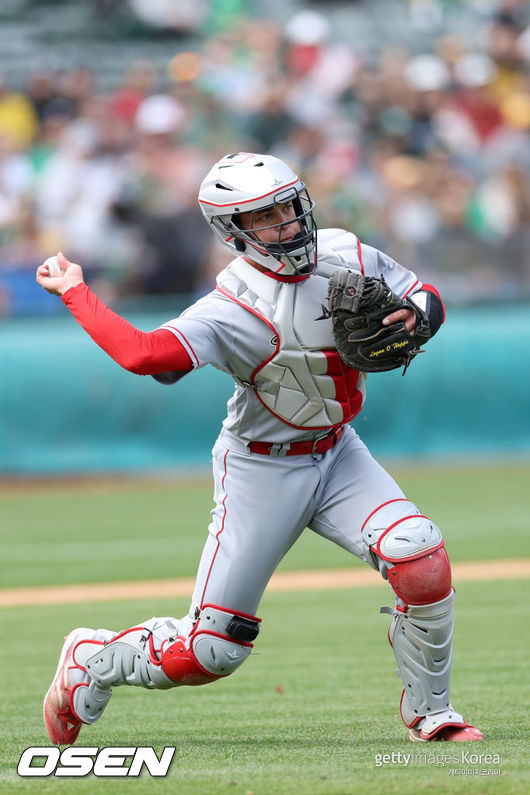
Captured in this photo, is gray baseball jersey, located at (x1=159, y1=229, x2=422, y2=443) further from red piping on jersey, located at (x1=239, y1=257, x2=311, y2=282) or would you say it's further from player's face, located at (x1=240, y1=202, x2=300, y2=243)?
player's face, located at (x1=240, y1=202, x2=300, y2=243)

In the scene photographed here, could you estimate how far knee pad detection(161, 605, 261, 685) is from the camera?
4.89 m

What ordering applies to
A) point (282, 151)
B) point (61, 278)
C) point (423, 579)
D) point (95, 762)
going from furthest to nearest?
point (282, 151), point (61, 278), point (423, 579), point (95, 762)

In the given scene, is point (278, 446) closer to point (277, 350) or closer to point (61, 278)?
point (277, 350)

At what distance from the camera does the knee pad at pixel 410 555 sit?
4.70m

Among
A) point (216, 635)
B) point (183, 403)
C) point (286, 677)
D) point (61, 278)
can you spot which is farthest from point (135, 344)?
point (183, 403)

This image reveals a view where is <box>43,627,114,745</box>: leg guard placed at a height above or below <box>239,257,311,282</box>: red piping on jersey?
below

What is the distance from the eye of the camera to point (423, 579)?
Answer: 469 centimetres

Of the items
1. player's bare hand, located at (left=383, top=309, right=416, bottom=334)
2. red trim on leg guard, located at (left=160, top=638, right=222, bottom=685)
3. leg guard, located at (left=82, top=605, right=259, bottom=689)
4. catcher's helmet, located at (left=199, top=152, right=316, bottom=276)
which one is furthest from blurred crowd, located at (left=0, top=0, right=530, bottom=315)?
red trim on leg guard, located at (left=160, top=638, right=222, bottom=685)

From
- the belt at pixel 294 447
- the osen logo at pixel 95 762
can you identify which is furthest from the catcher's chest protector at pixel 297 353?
the osen logo at pixel 95 762

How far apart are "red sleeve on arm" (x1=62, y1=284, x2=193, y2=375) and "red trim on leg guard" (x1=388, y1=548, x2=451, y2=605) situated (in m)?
1.06

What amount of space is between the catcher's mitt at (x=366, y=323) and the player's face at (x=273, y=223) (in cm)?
28

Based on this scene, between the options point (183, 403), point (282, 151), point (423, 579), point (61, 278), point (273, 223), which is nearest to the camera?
point (423, 579)

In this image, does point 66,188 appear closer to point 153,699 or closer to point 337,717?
point 153,699

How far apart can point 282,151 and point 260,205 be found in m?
10.8
